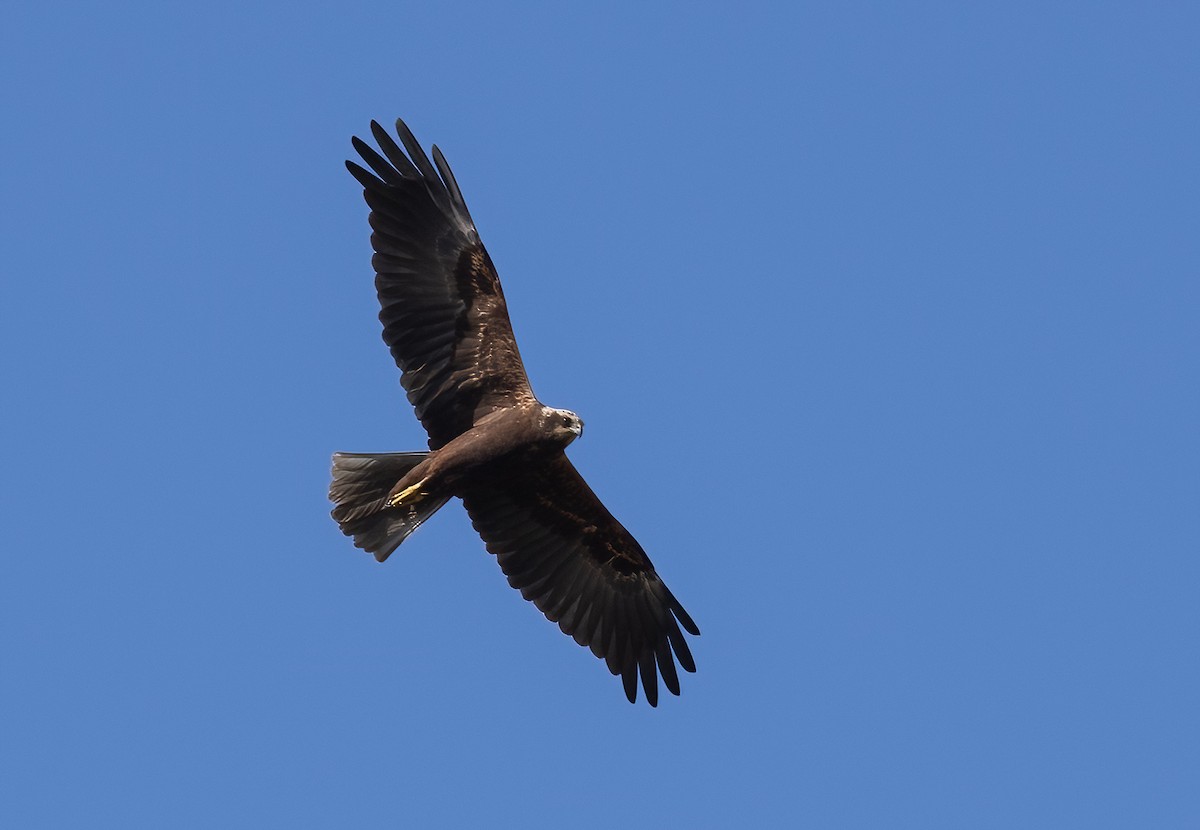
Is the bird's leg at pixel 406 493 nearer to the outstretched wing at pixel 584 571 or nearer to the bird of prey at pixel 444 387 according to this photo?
the bird of prey at pixel 444 387

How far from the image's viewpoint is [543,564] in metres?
16.4

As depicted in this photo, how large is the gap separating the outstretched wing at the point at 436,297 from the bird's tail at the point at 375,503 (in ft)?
1.62

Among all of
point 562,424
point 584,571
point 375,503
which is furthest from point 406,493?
point 584,571

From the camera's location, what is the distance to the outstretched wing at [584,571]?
16.1m

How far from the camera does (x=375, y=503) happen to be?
51.6 feet

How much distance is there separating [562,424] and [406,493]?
4.54ft

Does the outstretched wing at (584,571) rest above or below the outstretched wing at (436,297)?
below

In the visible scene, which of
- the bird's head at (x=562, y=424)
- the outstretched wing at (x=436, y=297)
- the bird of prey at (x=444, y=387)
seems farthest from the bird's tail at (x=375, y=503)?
the bird's head at (x=562, y=424)

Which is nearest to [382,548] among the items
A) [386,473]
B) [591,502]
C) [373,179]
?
[386,473]

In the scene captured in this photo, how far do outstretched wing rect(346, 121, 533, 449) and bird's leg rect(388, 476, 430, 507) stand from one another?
0.42 metres

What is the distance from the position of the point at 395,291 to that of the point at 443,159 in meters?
1.16

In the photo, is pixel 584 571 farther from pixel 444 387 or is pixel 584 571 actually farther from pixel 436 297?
pixel 436 297

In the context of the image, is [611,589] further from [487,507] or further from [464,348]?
[464,348]

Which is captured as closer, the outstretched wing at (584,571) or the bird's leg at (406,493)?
the bird's leg at (406,493)
